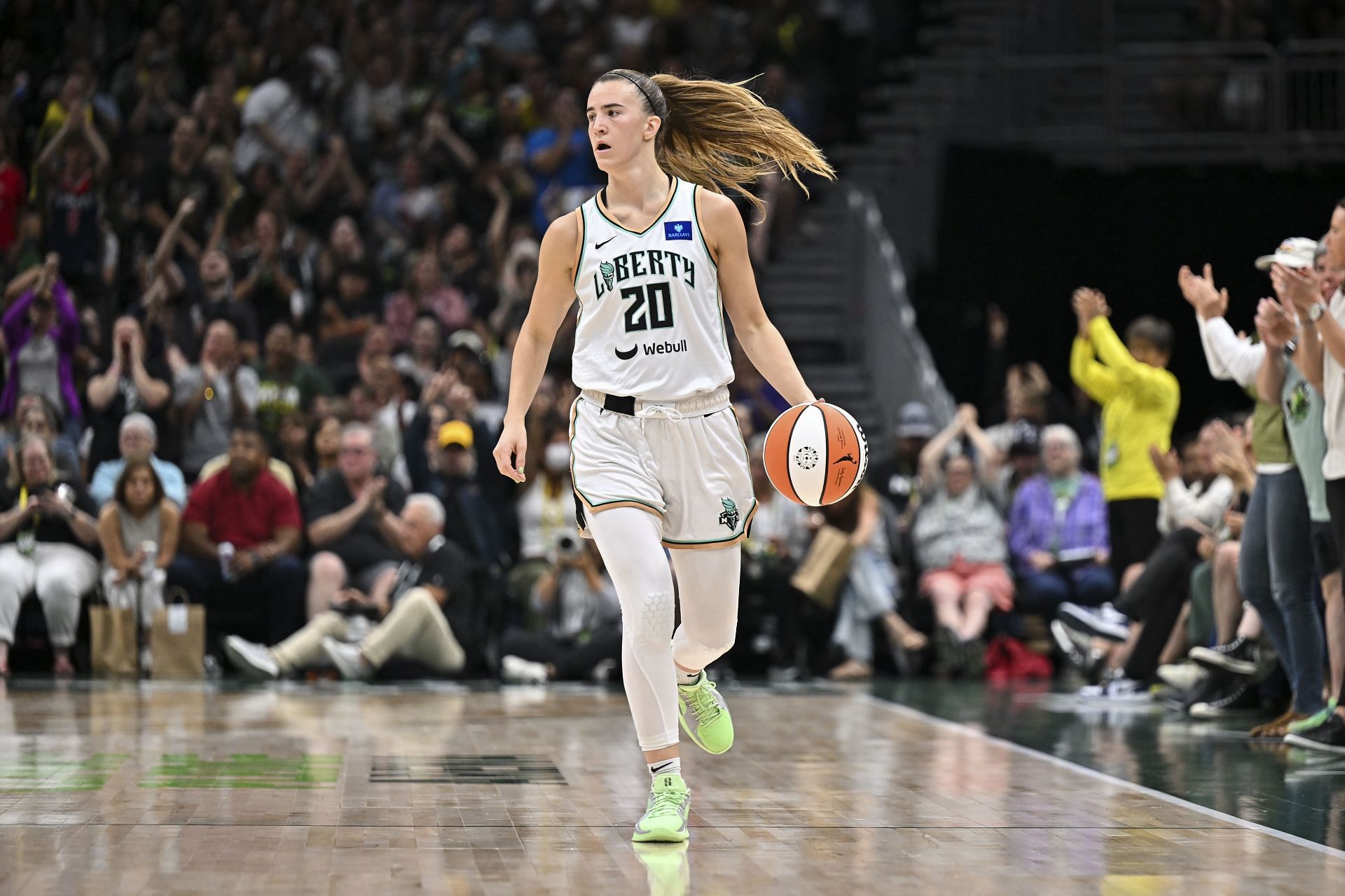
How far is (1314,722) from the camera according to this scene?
24.7 ft

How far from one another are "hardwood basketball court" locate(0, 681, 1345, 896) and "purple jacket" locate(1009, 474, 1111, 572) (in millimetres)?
3269

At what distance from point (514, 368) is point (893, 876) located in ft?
6.45

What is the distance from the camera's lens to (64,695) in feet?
31.7

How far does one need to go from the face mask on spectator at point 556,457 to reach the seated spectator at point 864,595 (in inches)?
70.2

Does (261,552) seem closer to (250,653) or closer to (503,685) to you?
(250,653)

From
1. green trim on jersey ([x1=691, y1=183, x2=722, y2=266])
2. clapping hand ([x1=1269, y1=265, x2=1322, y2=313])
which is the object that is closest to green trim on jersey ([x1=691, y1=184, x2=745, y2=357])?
green trim on jersey ([x1=691, y1=183, x2=722, y2=266])

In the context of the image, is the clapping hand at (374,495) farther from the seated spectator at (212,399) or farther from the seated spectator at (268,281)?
the seated spectator at (268,281)

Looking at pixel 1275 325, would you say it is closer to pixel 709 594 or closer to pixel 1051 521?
pixel 709 594

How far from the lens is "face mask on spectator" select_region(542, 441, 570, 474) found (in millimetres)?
12016

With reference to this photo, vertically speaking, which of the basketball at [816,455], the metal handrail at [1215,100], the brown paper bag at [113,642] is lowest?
the brown paper bag at [113,642]

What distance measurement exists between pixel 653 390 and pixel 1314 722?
379 cm

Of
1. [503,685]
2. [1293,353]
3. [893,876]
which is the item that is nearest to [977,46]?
[503,685]

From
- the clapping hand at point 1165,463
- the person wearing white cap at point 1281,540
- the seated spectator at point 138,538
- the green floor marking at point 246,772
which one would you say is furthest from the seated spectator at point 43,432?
the person wearing white cap at point 1281,540

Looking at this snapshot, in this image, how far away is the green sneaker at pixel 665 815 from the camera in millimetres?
5113
